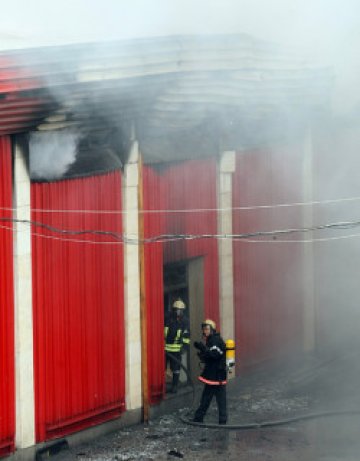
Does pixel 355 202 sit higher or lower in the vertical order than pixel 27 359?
higher

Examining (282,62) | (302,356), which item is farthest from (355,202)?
(282,62)

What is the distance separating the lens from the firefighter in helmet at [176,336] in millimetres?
13758

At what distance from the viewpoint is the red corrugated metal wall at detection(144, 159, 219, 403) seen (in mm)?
13281

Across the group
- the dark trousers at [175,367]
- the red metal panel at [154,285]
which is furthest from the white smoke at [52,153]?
the dark trousers at [175,367]

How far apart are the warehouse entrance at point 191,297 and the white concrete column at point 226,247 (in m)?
0.40

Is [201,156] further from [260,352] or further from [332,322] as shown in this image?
[332,322]

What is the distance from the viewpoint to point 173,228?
13.6 meters

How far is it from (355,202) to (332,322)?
2.04m

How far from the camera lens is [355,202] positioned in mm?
16625

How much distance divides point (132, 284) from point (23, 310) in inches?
75.0

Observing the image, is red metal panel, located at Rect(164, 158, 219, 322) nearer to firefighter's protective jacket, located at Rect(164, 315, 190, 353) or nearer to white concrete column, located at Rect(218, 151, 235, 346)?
white concrete column, located at Rect(218, 151, 235, 346)

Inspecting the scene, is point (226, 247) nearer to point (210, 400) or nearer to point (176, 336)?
point (176, 336)

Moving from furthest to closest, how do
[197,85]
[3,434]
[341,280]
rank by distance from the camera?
[341,280], [197,85], [3,434]

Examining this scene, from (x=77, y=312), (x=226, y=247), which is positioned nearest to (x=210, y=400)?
(x=77, y=312)
